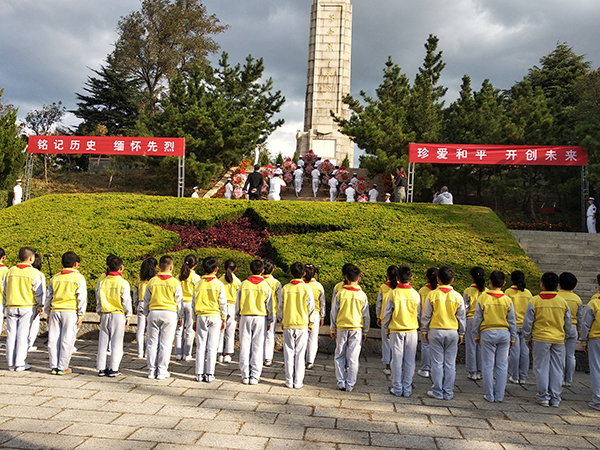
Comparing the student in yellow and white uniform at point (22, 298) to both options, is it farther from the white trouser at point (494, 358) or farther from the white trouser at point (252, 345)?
the white trouser at point (494, 358)

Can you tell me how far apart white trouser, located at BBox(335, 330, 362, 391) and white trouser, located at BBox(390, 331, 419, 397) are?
41 centimetres

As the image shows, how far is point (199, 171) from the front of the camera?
64.1ft

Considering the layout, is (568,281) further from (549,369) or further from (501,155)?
(501,155)

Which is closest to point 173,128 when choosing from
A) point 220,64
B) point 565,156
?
point 220,64

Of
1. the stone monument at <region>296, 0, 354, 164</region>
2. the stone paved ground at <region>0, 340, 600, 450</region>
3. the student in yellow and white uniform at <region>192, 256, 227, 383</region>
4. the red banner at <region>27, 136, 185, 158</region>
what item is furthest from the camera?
the stone monument at <region>296, 0, 354, 164</region>

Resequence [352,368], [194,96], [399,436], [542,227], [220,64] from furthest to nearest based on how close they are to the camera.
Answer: [220,64], [194,96], [542,227], [352,368], [399,436]

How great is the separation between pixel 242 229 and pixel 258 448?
786 centimetres

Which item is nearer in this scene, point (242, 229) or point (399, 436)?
point (399, 436)

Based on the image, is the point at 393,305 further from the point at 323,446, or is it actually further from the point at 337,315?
the point at 323,446

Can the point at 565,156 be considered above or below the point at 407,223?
above

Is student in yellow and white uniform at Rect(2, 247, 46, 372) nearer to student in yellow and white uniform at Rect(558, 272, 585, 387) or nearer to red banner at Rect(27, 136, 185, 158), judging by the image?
student in yellow and white uniform at Rect(558, 272, 585, 387)

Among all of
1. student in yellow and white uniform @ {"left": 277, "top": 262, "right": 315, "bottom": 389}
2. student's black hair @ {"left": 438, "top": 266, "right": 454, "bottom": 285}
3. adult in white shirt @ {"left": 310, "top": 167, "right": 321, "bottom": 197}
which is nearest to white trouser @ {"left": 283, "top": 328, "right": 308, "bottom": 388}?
student in yellow and white uniform @ {"left": 277, "top": 262, "right": 315, "bottom": 389}

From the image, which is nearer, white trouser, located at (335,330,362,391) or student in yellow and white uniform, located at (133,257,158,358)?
white trouser, located at (335,330,362,391)

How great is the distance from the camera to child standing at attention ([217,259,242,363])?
6148 millimetres
